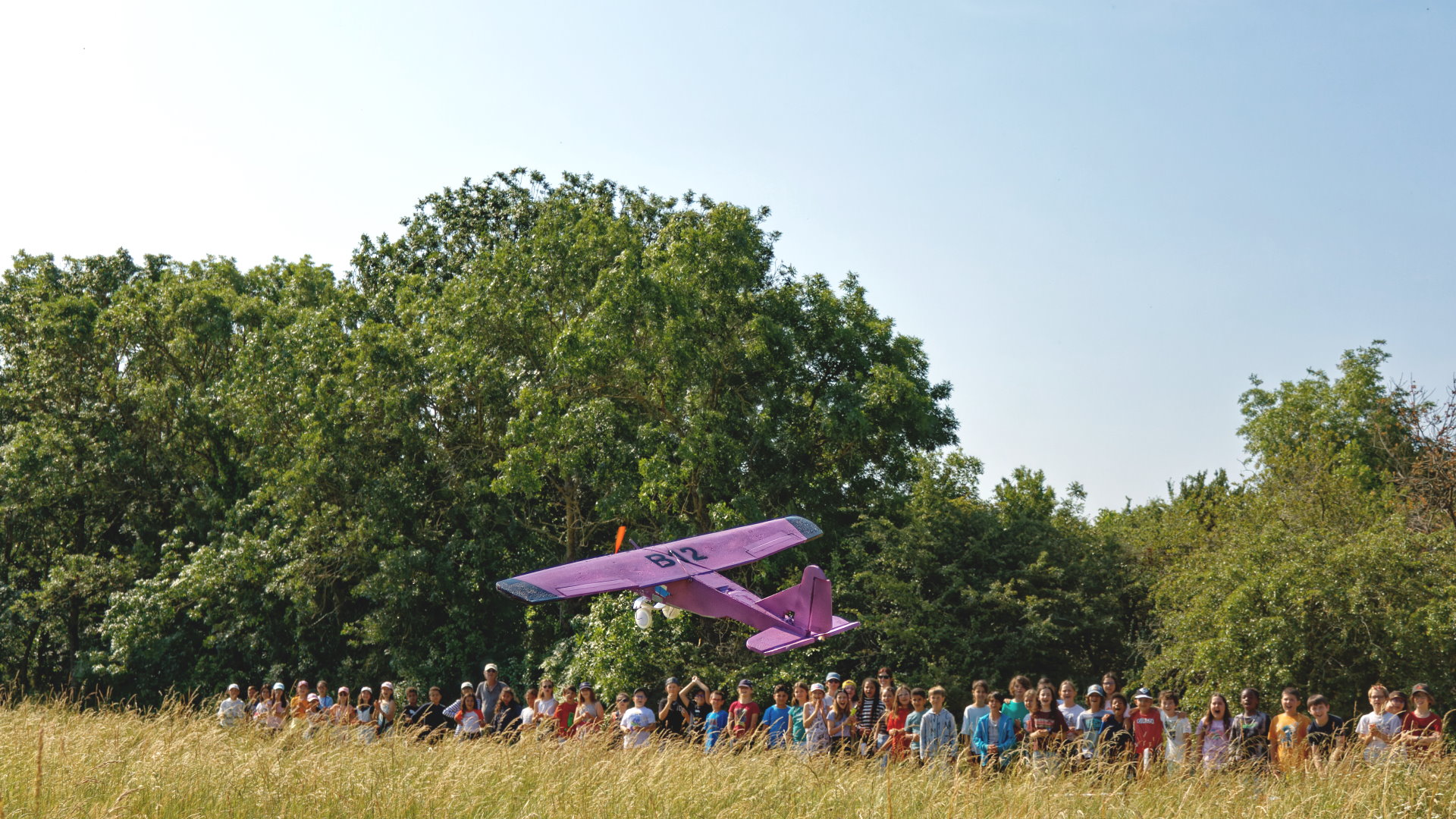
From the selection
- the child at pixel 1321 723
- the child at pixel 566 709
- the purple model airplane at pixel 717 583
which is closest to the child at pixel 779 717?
the purple model airplane at pixel 717 583

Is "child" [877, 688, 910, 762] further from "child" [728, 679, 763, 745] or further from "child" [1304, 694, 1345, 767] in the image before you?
"child" [1304, 694, 1345, 767]

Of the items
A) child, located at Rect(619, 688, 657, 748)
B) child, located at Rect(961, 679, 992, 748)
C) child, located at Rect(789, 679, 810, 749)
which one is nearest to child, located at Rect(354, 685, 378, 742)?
child, located at Rect(619, 688, 657, 748)

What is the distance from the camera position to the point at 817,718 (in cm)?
→ 1048

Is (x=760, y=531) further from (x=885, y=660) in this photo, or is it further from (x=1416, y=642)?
(x=1416, y=642)

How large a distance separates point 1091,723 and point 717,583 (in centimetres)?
614

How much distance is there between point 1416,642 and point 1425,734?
25.5ft

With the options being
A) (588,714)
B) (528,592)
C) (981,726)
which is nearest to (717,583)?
(528,592)

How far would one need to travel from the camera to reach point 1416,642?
14.7 m

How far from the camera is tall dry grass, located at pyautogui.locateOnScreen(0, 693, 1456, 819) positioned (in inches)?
249

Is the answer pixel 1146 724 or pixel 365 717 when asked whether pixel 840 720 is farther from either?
pixel 365 717

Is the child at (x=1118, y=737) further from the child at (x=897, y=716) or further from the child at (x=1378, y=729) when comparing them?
the child at (x=897, y=716)

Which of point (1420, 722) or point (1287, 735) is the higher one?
point (1420, 722)

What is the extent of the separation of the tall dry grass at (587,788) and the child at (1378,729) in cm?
34

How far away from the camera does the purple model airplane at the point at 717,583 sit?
13555 millimetres
